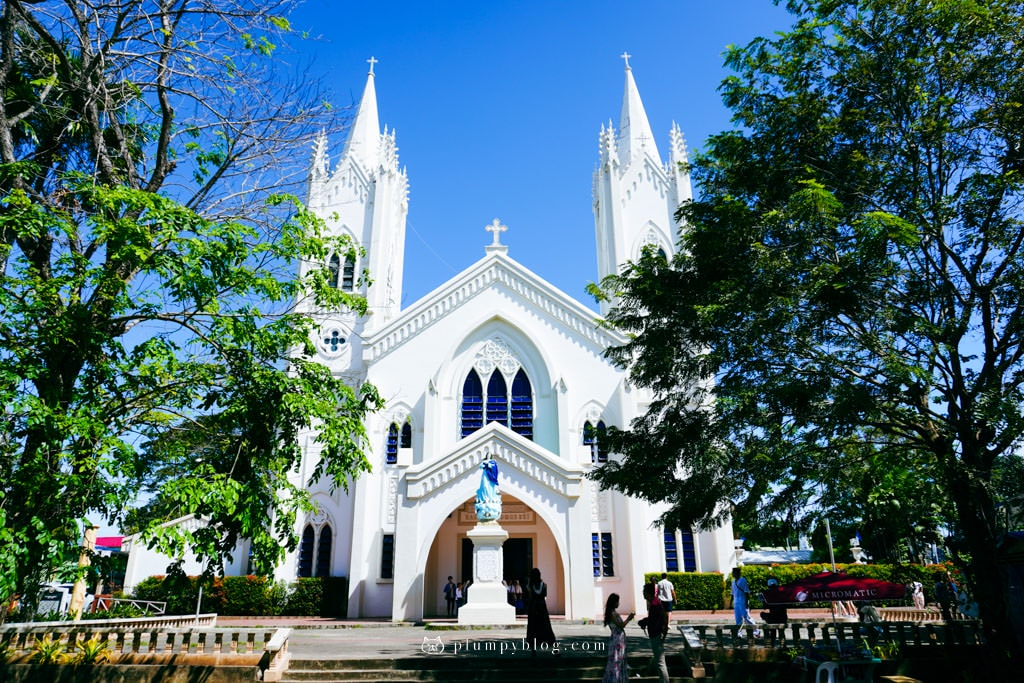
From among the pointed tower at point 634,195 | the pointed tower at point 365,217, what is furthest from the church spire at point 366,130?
the pointed tower at point 634,195

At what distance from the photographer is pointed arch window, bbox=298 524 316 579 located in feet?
72.5

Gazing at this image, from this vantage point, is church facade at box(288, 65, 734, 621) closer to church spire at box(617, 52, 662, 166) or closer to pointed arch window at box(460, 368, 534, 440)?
pointed arch window at box(460, 368, 534, 440)

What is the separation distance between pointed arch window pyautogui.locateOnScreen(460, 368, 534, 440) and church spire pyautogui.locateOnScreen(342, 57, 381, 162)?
1271 centimetres

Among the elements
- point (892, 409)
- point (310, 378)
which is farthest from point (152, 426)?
point (892, 409)

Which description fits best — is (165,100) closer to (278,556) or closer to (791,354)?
(278,556)

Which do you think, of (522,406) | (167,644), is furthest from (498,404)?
(167,644)

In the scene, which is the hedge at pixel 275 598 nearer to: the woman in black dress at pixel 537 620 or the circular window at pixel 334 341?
the circular window at pixel 334 341

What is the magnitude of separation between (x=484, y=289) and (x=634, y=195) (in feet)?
28.4

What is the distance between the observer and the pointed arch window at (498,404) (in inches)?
884

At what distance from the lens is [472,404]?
22.8m

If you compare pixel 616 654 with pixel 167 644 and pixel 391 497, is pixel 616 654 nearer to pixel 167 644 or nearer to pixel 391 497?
pixel 167 644

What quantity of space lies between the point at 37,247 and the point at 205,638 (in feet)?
19.7

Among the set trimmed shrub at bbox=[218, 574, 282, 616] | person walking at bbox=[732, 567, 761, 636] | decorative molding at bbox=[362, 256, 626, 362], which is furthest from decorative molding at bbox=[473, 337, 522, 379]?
person walking at bbox=[732, 567, 761, 636]

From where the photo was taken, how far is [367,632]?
15406mm
